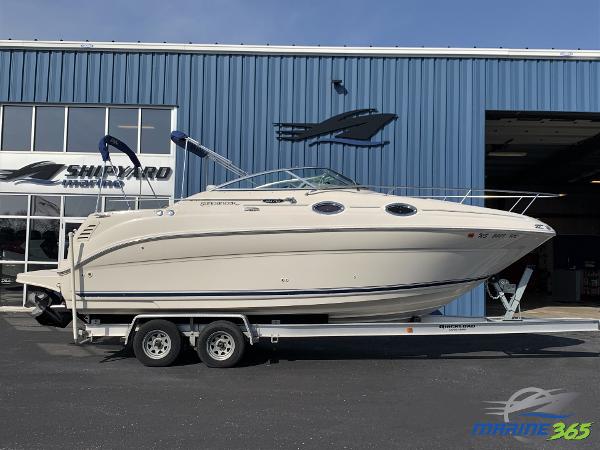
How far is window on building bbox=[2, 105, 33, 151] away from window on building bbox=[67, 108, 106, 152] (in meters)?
0.95

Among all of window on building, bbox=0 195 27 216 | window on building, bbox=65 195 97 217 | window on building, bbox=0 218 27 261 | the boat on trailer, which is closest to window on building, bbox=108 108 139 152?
window on building, bbox=65 195 97 217

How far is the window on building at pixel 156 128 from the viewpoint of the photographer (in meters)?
11.9

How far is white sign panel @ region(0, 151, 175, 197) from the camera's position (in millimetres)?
Result: 11781

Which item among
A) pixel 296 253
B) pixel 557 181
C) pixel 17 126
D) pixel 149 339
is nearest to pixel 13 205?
pixel 17 126

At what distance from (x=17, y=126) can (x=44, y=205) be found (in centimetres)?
192

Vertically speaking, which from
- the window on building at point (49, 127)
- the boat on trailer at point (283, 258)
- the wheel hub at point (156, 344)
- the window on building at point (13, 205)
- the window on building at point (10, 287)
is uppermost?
the window on building at point (49, 127)

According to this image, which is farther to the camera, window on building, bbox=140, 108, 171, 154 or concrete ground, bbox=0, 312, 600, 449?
window on building, bbox=140, 108, 171, 154

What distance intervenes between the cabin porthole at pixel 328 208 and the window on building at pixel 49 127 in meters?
7.77

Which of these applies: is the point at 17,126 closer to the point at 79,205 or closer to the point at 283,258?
the point at 79,205

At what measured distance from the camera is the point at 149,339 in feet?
22.2

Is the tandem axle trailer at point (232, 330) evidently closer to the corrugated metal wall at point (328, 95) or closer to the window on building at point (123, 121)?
the corrugated metal wall at point (328, 95)

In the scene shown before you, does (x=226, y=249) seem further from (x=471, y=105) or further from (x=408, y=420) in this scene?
(x=471, y=105)

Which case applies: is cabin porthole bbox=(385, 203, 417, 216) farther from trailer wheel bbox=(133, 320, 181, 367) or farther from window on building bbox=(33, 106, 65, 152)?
window on building bbox=(33, 106, 65, 152)

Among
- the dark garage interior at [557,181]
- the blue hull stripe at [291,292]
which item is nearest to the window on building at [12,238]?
the blue hull stripe at [291,292]
